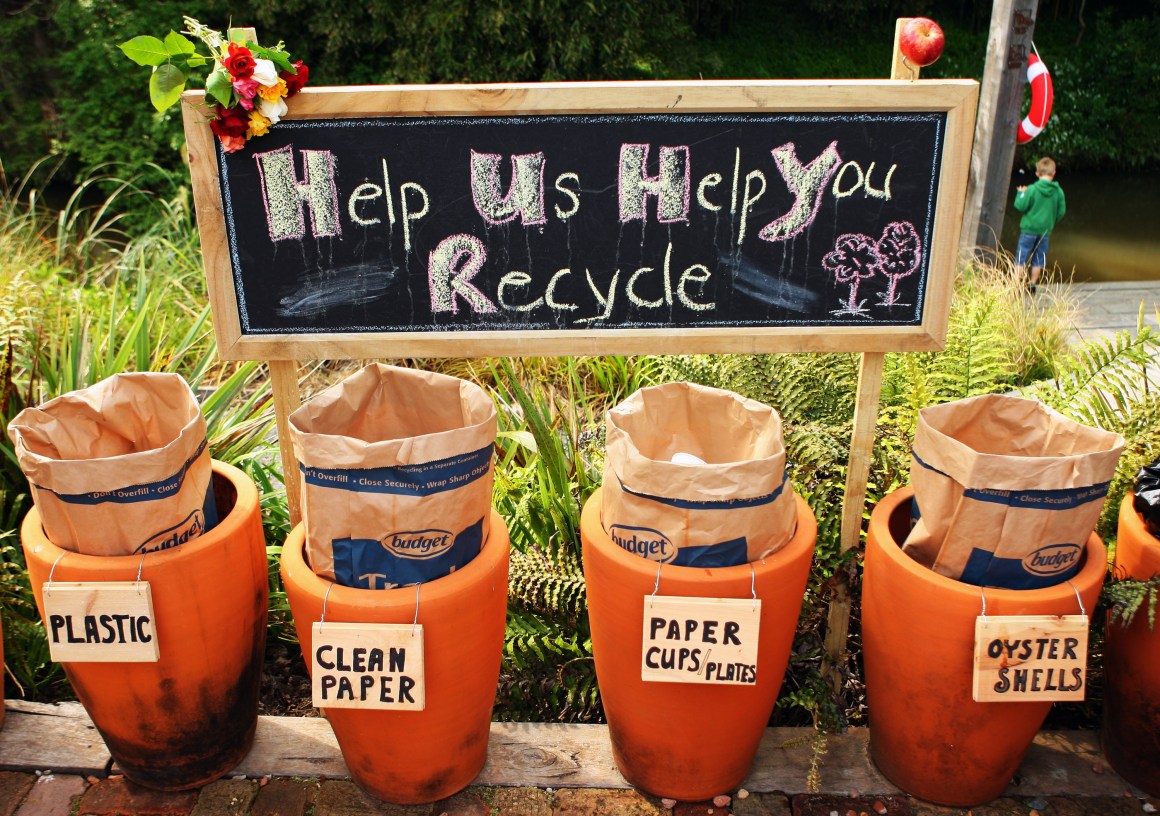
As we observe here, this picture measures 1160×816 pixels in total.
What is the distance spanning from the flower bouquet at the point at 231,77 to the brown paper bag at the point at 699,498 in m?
0.93

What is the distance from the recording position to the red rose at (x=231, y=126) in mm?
1841

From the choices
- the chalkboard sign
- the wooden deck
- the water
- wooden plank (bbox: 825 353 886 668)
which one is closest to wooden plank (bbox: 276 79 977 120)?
the chalkboard sign

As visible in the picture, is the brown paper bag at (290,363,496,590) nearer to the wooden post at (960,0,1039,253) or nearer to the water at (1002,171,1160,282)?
the wooden post at (960,0,1039,253)

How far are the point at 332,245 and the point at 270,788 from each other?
1.22 meters

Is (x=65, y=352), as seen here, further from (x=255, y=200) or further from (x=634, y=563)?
(x=634, y=563)

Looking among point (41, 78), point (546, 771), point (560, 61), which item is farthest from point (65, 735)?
point (41, 78)

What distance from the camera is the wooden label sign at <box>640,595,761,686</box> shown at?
1.79m

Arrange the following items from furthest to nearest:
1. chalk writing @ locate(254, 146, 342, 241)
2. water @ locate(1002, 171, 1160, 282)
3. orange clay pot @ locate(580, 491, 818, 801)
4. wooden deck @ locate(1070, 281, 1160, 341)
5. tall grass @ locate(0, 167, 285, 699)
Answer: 1. water @ locate(1002, 171, 1160, 282)
2. wooden deck @ locate(1070, 281, 1160, 341)
3. tall grass @ locate(0, 167, 285, 699)
4. chalk writing @ locate(254, 146, 342, 241)
5. orange clay pot @ locate(580, 491, 818, 801)

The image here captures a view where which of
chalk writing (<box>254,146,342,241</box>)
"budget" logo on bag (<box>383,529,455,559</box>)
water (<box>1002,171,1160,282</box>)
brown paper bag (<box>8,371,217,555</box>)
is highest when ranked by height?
chalk writing (<box>254,146,342,241</box>)

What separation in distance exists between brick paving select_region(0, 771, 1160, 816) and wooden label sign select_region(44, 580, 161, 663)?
435 mm

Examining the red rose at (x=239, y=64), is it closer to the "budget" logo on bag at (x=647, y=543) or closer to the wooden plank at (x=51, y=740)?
the "budget" logo on bag at (x=647, y=543)

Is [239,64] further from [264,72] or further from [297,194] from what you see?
[297,194]

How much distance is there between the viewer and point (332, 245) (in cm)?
200

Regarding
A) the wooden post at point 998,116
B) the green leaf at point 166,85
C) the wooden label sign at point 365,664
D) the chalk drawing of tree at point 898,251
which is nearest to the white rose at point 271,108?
the green leaf at point 166,85
